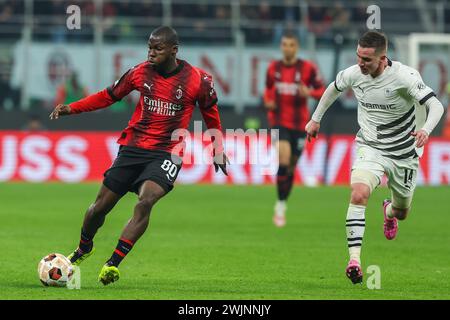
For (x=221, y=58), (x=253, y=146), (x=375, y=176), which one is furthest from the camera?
(x=221, y=58)

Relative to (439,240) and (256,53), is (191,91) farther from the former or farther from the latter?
(256,53)

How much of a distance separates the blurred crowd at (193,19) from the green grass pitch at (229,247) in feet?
18.6

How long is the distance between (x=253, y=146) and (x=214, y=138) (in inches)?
603

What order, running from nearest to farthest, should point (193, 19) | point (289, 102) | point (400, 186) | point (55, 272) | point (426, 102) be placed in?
point (55, 272), point (426, 102), point (400, 186), point (289, 102), point (193, 19)

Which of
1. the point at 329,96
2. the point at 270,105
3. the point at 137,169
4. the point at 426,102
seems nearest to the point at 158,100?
the point at 137,169

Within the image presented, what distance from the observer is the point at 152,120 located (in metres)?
10.4

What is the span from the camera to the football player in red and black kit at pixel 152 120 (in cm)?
1019

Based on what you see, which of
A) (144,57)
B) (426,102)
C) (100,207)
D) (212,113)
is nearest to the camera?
(100,207)

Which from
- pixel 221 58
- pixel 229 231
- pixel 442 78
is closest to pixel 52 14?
pixel 221 58

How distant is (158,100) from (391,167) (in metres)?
2.47

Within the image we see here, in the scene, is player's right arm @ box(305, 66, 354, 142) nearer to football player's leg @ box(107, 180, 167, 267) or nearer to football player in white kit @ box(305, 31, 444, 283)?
football player in white kit @ box(305, 31, 444, 283)

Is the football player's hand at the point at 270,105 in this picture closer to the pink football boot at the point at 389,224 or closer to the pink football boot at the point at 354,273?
the pink football boot at the point at 389,224

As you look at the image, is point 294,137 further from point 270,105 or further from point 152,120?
point 152,120

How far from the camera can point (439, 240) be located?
15.4 m
